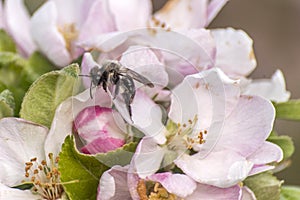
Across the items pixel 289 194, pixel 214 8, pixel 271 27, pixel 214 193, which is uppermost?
pixel 214 8

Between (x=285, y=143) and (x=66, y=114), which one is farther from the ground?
(x=66, y=114)

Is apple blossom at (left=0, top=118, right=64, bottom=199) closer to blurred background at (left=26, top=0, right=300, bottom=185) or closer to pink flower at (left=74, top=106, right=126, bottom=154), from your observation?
pink flower at (left=74, top=106, right=126, bottom=154)

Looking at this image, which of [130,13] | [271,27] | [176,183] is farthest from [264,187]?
[271,27]

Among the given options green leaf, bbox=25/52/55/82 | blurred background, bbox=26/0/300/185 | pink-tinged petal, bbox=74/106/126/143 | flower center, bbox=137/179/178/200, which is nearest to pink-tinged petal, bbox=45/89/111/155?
pink-tinged petal, bbox=74/106/126/143

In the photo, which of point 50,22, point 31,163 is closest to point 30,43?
point 50,22

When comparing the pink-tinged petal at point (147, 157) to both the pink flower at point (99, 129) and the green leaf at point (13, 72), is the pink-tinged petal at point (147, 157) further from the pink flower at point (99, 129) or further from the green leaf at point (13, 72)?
the green leaf at point (13, 72)

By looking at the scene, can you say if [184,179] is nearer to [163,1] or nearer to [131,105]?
[131,105]

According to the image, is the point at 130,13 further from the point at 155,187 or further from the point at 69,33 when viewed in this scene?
the point at 155,187
